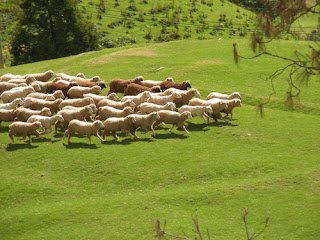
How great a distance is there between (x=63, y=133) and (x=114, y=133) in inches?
89.7

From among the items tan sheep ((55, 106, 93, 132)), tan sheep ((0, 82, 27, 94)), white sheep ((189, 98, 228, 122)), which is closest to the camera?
tan sheep ((55, 106, 93, 132))

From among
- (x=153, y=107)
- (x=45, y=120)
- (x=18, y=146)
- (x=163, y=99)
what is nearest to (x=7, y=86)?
(x=45, y=120)

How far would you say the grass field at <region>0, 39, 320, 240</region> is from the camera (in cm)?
1334

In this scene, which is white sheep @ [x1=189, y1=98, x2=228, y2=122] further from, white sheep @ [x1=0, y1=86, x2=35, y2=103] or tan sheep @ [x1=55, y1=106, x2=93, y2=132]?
white sheep @ [x1=0, y1=86, x2=35, y2=103]

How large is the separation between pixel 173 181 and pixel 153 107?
4.84 meters

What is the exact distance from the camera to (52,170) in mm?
16359

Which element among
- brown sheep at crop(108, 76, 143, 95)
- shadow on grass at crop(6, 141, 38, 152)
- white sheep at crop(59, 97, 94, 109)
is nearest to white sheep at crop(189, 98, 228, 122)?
brown sheep at crop(108, 76, 143, 95)

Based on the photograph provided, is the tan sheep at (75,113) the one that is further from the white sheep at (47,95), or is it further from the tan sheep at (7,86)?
the tan sheep at (7,86)

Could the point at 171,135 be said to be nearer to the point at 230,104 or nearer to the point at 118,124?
the point at 118,124

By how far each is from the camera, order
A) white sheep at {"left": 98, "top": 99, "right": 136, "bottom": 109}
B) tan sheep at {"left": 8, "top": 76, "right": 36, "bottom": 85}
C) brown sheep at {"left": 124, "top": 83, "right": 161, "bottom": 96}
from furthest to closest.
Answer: tan sheep at {"left": 8, "top": 76, "right": 36, "bottom": 85}, brown sheep at {"left": 124, "top": 83, "right": 161, "bottom": 96}, white sheep at {"left": 98, "top": 99, "right": 136, "bottom": 109}

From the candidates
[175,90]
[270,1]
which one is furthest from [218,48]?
[270,1]

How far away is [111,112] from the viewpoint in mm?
19297

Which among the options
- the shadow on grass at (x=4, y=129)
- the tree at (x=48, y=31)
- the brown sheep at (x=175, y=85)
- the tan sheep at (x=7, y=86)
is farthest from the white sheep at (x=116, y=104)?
the tree at (x=48, y=31)

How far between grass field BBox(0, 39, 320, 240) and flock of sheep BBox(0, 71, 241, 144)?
1.79 ft
